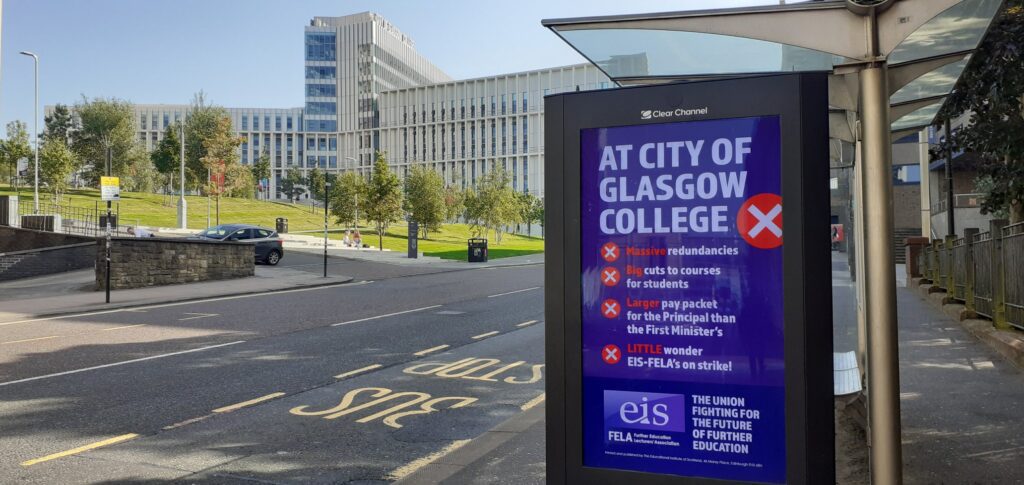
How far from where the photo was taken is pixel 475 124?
12175cm

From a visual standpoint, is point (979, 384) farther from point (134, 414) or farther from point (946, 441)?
point (134, 414)

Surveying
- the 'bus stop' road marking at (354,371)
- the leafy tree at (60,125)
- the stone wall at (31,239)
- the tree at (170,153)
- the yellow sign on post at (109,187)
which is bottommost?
the 'bus stop' road marking at (354,371)

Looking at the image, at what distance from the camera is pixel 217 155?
59031mm

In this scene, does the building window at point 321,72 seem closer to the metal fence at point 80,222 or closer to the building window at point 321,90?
the building window at point 321,90

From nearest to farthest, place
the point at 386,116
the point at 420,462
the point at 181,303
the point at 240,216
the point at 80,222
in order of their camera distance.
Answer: the point at 420,462
the point at 181,303
the point at 80,222
the point at 240,216
the point at 386,116

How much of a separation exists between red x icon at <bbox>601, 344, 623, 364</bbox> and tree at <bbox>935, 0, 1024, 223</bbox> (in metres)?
7.52

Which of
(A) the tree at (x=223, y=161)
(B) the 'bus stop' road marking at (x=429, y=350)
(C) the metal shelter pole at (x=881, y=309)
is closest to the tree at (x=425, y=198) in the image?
(A) the tree at (x=223, y=161)

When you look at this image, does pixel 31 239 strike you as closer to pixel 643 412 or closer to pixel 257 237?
pixel 257 237

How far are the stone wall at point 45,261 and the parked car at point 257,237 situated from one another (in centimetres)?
485

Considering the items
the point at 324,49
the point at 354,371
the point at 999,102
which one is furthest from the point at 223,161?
the point at 324,49

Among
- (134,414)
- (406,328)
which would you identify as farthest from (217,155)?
(134,414)

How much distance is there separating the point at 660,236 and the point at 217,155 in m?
61.0

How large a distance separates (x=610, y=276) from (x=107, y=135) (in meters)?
76.7

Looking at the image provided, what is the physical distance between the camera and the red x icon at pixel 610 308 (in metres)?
3.42
